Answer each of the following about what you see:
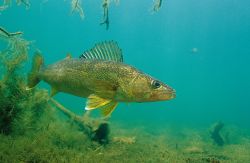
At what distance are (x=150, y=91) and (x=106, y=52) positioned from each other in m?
1.16

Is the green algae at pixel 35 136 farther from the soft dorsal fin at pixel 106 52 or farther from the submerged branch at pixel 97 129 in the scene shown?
the soft dorsal fin at pixel 106 52

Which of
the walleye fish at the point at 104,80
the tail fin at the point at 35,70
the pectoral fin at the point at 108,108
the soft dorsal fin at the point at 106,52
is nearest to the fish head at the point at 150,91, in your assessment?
the walleye fish at the point at 104,80

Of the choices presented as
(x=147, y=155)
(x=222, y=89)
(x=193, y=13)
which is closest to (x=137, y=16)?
(x=193, y=13)

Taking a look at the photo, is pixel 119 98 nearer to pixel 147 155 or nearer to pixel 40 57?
pixel 40 57

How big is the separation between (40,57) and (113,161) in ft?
9.70

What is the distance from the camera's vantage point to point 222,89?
17650cm

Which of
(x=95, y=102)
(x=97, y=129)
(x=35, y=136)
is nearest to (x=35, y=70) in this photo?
→ (x=95, y=102)

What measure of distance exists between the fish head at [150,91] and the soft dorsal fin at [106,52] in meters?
0.74

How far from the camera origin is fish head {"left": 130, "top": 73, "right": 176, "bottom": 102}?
552 centimetres

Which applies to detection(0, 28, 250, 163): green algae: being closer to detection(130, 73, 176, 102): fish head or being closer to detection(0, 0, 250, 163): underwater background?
detection(130, 73, 176, 102): fish head

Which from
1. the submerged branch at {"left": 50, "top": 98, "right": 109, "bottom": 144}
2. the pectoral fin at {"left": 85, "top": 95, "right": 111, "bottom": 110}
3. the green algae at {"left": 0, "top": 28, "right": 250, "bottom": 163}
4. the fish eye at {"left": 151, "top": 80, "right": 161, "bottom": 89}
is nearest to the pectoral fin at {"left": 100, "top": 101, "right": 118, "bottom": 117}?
the pectoral fin at {"left": 85, "top": 95, "right": 111, "bottom": 110}

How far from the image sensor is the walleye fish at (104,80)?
549 centimetres

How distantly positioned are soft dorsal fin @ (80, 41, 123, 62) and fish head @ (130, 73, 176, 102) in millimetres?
739

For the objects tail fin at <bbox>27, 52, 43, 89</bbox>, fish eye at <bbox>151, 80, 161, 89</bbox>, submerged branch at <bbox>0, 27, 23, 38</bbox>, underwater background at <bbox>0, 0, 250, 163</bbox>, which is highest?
underwater background at <bbox>0, 0, 250, 163</bbox>
